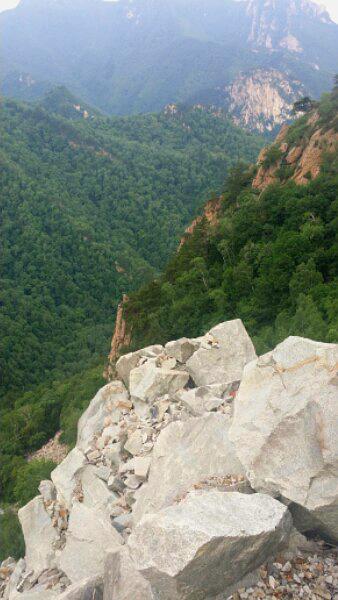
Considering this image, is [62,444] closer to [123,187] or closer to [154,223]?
[154,223]

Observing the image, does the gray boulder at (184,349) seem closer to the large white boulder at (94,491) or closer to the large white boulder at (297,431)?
the large white boulder at (94,491)

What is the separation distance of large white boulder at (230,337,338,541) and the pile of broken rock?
37mm

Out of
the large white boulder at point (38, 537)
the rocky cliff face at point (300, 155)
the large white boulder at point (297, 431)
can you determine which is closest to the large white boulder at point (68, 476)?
the large white boulder at point (38, 537)

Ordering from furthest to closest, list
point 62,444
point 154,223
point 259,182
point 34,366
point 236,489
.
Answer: point 154,223, point 34,366, point 259,182, point 62,444, point 236,489

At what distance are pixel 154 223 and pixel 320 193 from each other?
118m

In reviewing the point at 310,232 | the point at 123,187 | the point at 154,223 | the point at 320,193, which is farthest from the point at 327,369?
the point at 123,187

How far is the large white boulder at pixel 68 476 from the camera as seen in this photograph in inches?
760

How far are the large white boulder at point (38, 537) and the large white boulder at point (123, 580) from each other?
6.51 m

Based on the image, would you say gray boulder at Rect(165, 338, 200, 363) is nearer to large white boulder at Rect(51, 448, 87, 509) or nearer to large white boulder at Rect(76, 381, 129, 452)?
large white boulder at Rect(76, 381, 129, 452)

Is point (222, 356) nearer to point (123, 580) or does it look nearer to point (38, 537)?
point (38, 537)

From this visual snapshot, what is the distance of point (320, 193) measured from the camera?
43156 millimetres

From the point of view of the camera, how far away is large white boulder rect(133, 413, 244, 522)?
14117 mm

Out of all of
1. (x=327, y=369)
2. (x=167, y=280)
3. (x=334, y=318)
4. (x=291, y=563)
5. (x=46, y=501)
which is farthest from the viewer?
(x=167, y=280)

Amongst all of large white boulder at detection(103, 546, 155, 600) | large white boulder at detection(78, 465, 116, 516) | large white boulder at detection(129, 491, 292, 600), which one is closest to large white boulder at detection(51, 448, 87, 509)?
large white boulder at detection(78, 465, 116, 516)
